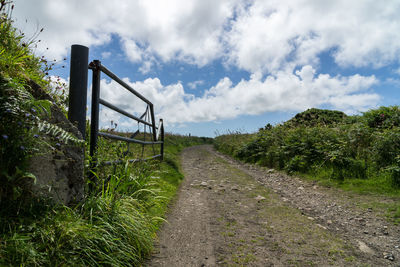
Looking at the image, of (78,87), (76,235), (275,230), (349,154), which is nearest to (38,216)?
(76,235)

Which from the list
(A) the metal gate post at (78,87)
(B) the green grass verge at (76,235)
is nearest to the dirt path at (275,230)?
(B) the green grass verge at (76,235)

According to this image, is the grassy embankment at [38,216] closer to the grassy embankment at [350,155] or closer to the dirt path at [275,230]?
the dirt path at [275,230]

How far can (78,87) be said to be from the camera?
3.46m

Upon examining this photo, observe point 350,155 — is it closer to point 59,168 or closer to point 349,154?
point 349,154

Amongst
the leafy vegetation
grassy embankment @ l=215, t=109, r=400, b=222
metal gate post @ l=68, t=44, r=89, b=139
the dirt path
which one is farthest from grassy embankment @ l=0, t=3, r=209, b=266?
the leafy vegetation

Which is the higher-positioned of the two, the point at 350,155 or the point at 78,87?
the point at 78,87

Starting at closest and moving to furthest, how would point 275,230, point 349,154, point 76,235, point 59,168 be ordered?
point 76,235
point 59,168
point 275,230
point 349,154

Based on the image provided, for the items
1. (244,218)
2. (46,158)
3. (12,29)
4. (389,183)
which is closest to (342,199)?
(389,183)

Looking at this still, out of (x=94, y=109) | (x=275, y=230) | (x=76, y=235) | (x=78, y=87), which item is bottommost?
(x=275, y=230)

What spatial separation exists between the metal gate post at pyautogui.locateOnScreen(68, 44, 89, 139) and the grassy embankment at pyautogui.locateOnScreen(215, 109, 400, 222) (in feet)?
18.3

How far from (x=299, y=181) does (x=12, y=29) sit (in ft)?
24.9

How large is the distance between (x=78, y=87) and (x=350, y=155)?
7671 millimetres

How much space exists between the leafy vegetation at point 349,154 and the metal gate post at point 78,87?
20.7ft

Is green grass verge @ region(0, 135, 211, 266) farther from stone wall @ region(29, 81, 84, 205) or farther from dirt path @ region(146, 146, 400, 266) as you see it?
dirt path @ region(146, 146, 400, 266)
